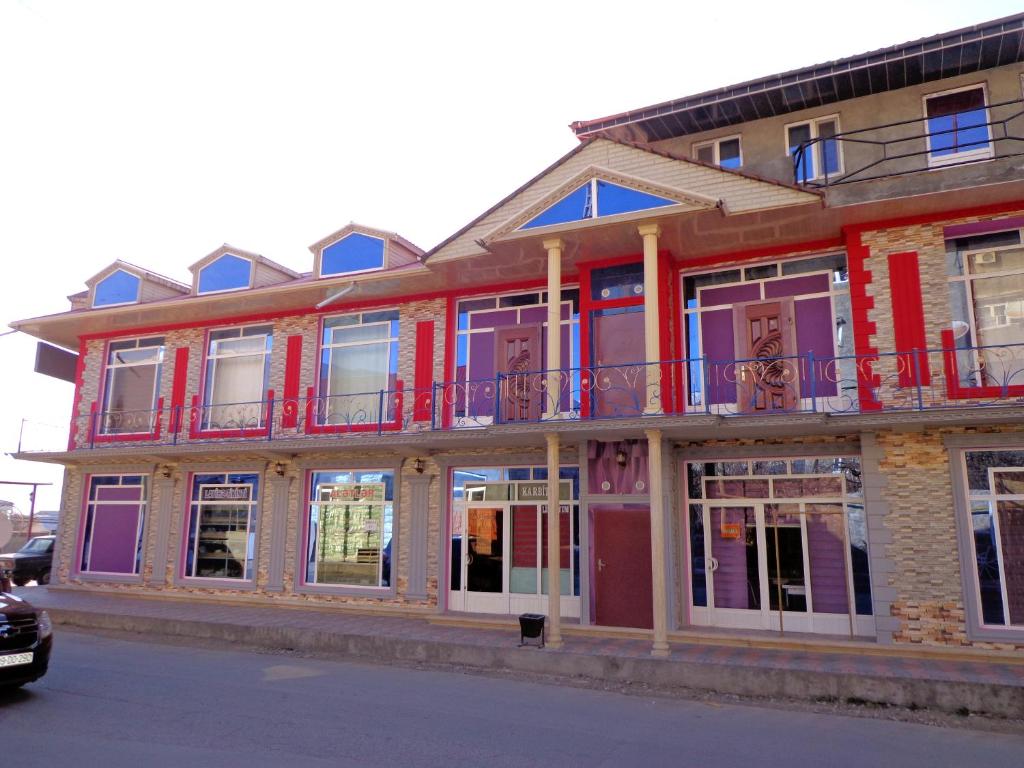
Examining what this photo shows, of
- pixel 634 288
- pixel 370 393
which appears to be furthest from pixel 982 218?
pixel 370 393

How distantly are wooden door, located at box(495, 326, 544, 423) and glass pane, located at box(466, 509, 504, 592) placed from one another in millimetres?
1997

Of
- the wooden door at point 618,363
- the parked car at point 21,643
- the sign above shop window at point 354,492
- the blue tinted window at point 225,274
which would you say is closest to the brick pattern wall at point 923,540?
the wooden door at point 618,363

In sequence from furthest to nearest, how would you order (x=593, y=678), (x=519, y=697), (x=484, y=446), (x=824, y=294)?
1. (x=484, y=446)
2. (x=824, y=294)
3. (x=593, y=678)
4. (x=519, y=697)

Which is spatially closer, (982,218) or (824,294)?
(982,218)

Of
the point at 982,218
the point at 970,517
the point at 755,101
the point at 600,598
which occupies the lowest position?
the point at 600,598

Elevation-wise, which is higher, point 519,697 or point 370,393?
point 370,393

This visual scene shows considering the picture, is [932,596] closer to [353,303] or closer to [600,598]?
[600,598]

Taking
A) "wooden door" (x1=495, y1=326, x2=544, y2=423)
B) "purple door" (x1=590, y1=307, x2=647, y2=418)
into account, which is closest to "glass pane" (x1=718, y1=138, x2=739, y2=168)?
"purple door" (x1=590, y1=307, x2=647, y2=418)

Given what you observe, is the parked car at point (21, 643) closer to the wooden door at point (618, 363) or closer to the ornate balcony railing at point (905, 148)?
the wooden door at point (618, 363)

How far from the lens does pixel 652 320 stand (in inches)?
456

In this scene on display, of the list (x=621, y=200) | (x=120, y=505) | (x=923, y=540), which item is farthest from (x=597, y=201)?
(x=120, y=505)

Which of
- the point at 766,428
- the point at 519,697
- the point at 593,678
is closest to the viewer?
the point at 519,697

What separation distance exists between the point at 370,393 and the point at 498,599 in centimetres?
505

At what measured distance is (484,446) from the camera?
1412cm
